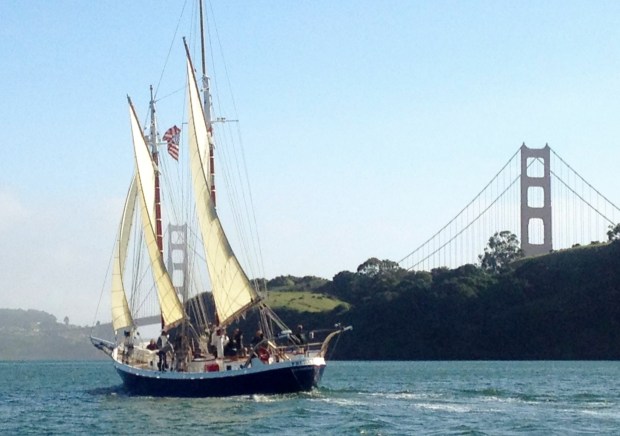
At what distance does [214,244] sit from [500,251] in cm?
12106

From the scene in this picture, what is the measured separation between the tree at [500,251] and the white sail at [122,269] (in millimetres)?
106325

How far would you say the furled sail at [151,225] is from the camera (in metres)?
66.9

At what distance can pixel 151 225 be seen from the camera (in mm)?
69500

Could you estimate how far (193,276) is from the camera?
7238 centimetres

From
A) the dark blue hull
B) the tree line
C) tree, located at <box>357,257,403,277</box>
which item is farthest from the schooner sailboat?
tree, located at <box>357,257,403,277</box>

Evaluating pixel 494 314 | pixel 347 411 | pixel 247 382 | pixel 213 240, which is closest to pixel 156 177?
pixel 213 240

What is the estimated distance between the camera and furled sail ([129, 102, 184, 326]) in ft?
220

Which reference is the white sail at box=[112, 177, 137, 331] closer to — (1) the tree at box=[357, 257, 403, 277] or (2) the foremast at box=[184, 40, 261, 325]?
(2) the foremast at box=[184, 40, 261, 325]

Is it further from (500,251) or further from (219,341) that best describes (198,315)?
(500,251)

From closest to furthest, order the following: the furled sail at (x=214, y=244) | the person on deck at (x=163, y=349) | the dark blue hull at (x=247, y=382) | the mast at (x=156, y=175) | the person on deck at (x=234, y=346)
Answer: the dark blue hull at (x=247, y=382) < the person on deck at (x=234, y=346) < the furled sail at (x=214, y=244) < the person on deck at (x=163, y=349) < the mast at (x=156, y=175)

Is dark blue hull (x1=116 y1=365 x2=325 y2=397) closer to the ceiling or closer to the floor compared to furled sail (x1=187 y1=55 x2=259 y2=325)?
closer to the floor

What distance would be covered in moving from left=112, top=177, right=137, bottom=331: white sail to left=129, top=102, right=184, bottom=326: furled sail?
2.71 m

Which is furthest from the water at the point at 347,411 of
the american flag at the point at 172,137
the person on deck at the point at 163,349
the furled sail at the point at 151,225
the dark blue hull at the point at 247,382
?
the american flag at the point at 172,137

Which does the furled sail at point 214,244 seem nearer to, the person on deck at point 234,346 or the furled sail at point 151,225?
the person on deck at point 234,346
